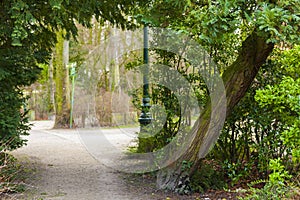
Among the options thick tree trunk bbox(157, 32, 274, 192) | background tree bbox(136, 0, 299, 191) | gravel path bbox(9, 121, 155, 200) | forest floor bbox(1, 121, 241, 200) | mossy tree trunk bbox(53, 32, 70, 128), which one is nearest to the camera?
background tree bbox(136, 0, 299, 191)

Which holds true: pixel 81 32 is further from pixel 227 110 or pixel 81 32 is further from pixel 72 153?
pixel 227 110

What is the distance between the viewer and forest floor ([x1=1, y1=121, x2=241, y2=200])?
5.10 m

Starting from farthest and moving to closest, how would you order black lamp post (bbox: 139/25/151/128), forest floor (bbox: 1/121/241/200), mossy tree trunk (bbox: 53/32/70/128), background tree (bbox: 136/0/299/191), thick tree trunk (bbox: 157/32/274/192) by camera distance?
mossy tree trunk (bbox: 53/32/70/128) → black lamp post (bbox: 139/25/151/128) → forest floor (bbox: 1/121/241/200) → thick tree trunk (bbox: 157/32/274/192) → background tree (bbox: 136/0/299/191)

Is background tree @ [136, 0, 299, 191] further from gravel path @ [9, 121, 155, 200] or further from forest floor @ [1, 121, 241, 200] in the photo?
gravel path @ [9, 121, 155, 200]

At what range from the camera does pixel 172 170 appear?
203 inches

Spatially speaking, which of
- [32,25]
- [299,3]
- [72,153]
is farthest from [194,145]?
[72,153]

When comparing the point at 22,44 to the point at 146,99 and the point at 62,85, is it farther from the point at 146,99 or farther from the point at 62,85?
the point at 62,85

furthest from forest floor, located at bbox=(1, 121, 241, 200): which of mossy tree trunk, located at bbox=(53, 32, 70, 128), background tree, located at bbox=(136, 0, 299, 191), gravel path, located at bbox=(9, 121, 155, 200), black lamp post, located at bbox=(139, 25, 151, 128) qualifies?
mossy tree trunk, located at bbox=(53, 32, 70, 128)

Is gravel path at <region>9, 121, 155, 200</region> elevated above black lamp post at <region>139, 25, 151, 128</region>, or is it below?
below

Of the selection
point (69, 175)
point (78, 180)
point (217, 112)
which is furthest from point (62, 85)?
point (217, 112)

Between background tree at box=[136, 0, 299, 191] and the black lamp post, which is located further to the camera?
the black lamp post

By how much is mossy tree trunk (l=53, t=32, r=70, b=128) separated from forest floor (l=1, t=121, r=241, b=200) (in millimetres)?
6491

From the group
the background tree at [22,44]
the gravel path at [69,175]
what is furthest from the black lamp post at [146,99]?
the gravel path at [69,175]

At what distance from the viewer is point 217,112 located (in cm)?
487
